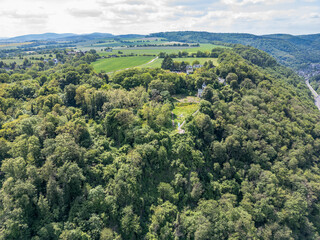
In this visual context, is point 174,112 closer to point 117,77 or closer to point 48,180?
point 117,77

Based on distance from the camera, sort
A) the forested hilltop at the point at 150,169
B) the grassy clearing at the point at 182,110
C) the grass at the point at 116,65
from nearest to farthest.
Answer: the forested hilltop at the point at 150,169 → the grassy clearing at the point at 182,110 → the grass at the point at 116,65

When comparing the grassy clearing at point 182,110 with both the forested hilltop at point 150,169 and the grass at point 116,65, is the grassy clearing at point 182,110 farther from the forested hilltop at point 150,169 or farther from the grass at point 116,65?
the grass at point 116,65

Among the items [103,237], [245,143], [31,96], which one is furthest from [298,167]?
[31,96]

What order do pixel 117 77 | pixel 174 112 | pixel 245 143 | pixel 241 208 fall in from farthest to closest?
pixel 117 77 → pixel 174 112 → pixel 245 143 → pixel 241 208

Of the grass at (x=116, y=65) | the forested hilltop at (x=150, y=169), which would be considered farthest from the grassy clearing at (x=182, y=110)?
the grass at (x=116, y=65)

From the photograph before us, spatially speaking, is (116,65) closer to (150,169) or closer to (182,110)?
(182,110)

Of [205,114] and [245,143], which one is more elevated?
[205,114]

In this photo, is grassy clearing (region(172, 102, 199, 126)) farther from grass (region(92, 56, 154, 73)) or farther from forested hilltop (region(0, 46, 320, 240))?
grass (region(92, 56, 154, 73))

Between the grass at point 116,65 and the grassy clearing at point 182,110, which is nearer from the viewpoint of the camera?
the grassy clearing at point 182,110
